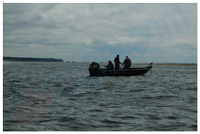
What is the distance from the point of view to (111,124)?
7508mm

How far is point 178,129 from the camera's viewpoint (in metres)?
7.04

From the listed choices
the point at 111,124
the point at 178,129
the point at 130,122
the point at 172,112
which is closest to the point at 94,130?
the point at 111,124

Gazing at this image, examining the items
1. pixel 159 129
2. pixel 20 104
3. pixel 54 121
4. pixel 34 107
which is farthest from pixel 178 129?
pixel 20 104

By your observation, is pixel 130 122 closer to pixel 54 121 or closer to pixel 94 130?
pixel 94 130

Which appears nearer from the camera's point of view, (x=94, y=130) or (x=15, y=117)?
(x=94, y=130)

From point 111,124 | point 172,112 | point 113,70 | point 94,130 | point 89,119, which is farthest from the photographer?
point 113,70

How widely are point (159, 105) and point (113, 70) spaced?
55.6ft

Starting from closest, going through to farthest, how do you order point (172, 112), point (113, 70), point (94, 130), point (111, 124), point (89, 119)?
point (94, 130) → point (111, 124) → point (89, 119) → point (172, 112) → point (113, 70)

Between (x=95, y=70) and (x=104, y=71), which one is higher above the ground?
(x=95, y=70)

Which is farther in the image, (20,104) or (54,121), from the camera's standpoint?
(20,104)

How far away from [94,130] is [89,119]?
3.51 ft

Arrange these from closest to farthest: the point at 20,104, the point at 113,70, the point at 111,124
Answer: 1. the point at 111,124
2. the point at 20,104
3. the point at 113,70

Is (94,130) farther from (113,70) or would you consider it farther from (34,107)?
(113,70)

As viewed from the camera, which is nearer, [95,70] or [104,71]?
→ [95,70]
